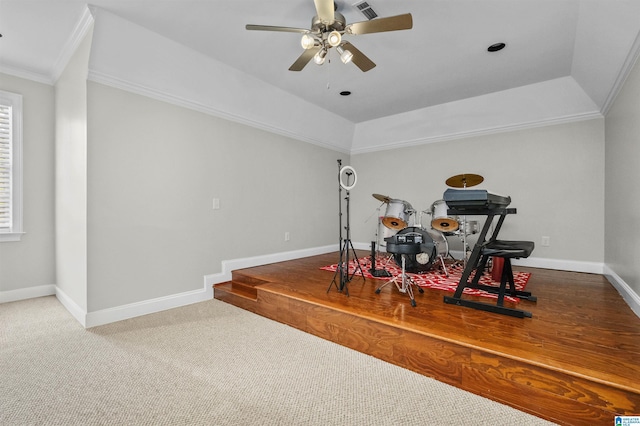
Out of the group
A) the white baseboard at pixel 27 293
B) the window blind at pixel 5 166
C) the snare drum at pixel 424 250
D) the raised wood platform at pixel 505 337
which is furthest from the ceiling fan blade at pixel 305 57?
the white baseboard at pixel 27 293

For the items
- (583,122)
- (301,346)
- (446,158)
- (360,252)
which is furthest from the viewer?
(360,252)

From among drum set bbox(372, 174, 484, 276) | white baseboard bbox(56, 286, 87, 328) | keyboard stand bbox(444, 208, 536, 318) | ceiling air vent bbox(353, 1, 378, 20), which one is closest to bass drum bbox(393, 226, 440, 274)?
drum set bbox(372, 174, 484, 276)

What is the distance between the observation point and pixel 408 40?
10.3 feet

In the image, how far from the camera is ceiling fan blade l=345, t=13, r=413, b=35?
2.13 m

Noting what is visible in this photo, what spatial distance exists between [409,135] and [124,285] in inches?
197

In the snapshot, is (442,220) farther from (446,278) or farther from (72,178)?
(72,178)

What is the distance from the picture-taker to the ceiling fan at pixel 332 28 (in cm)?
214

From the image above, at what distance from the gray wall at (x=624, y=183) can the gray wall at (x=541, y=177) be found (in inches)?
11.6

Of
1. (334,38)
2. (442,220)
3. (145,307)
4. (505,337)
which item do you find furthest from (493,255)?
(145,307)

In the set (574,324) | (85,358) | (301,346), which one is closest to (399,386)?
(301,346)

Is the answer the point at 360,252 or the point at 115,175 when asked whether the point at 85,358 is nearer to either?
the point at 115,175

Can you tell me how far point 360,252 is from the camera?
19.8ft

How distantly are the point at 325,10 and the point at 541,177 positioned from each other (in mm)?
4217

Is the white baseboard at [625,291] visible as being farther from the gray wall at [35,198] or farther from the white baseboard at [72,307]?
the gray wall at [35,198]
